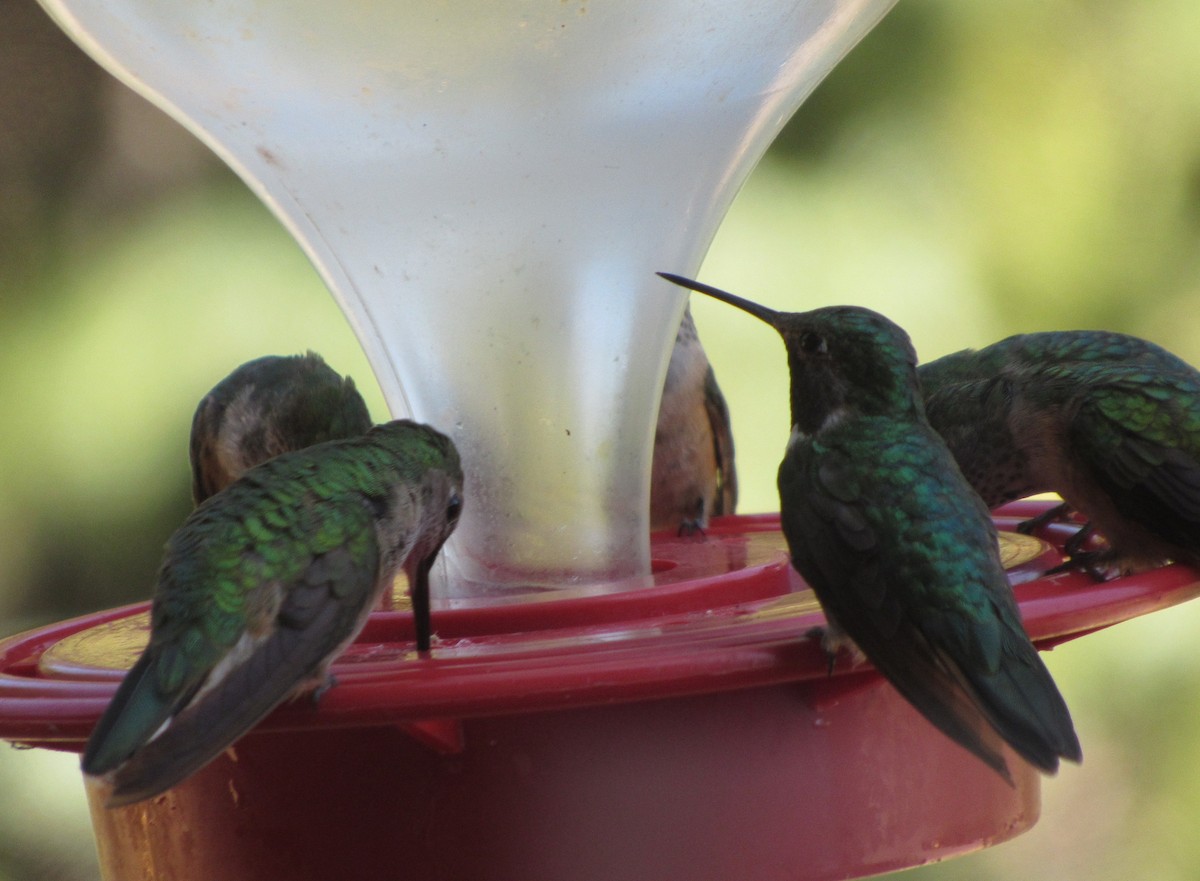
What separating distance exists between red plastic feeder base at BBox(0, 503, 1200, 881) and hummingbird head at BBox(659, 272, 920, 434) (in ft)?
2.24

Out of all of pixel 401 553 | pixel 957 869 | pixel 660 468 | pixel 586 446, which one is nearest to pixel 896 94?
pixel 660 468

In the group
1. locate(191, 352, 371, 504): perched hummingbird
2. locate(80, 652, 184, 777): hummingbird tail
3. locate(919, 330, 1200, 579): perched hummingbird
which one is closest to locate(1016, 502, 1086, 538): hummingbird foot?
locate(919, 330, 1200, 579): perched hummingbird

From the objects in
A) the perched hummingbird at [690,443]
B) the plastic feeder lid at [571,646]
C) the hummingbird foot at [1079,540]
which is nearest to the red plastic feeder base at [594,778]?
the plastic feeder lid at [571,646]

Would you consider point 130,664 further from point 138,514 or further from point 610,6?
point 138,514

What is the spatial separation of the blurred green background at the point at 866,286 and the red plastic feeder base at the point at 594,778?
309 centimetres

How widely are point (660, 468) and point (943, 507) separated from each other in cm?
253

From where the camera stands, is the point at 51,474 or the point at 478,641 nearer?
the point at 478,641

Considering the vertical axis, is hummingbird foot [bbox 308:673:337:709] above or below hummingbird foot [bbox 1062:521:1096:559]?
above

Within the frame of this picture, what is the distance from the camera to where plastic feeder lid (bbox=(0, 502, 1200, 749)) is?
192cm

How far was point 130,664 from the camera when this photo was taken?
2.53 metres

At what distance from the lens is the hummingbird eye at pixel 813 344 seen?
117 inches

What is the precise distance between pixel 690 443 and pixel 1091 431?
214 cm

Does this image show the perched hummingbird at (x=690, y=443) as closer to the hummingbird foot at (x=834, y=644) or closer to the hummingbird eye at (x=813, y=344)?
the hummingbird eye at (x=813, y=344)

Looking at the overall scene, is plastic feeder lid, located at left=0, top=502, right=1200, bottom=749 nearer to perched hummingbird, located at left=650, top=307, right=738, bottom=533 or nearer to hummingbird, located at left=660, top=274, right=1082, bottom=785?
hummingbird, located at left=660, top=274, right=1082, bottom=785
